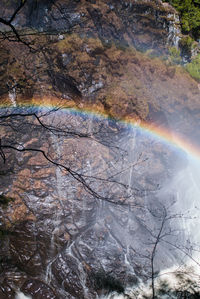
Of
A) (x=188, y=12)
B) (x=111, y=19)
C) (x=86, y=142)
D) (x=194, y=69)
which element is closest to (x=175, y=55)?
(x=194, y=69)

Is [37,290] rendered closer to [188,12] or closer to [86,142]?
[86,142]

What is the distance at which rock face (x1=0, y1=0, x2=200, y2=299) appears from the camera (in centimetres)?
723

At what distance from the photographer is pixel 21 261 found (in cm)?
680

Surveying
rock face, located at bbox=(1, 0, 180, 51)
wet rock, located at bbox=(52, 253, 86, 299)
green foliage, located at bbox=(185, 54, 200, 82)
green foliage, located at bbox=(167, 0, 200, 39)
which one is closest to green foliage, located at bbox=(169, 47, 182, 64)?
rock face, located at bbox=(1, 0, 180, 51)

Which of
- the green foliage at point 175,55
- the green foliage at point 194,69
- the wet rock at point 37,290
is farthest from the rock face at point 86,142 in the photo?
the green foliage at point 194,69

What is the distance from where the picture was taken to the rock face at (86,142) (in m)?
7.23

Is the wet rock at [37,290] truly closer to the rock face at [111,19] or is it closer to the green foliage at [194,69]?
the rock face at [111,19]

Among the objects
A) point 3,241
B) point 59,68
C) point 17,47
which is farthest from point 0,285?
point 17,47

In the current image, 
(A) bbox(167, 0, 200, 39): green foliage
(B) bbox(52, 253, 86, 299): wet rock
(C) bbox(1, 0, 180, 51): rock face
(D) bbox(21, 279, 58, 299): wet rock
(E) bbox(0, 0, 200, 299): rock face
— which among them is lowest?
(D) bbox(21, 279, 58, 299): wet rock

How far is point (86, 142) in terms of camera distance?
10141mm

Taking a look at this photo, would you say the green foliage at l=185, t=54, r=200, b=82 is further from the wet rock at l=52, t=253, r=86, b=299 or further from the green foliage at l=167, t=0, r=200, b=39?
the wet rock at l=52, t=253, r=86, b=299

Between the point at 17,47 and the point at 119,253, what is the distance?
9249 millimetres

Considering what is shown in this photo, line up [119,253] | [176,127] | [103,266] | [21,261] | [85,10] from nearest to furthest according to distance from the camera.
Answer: [21,261] → [103,266] → [119,253] → [85,10] → [176,127]

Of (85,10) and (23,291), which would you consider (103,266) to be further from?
(85,10)
